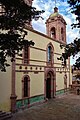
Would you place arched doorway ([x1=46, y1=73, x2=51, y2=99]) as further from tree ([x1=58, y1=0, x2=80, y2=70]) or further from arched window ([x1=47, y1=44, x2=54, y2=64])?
tree ([x1=58, y1=0, x2=80, y2=70])

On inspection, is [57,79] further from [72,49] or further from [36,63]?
[72,49]

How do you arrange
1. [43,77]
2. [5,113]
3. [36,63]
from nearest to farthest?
[5,113] → [36,63] → [43,77]

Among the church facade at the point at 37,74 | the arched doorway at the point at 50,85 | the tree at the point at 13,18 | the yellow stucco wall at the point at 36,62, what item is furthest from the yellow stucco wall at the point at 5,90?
the arched doorway at the point at 50,85

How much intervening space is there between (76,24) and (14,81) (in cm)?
837

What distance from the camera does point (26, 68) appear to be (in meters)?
18.2

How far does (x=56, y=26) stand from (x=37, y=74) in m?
9.33

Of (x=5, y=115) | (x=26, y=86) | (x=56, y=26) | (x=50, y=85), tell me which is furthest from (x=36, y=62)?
(x=56, y=26)

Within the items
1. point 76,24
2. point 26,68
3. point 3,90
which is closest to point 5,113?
point 3,90

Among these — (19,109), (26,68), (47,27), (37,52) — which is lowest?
(19,109)

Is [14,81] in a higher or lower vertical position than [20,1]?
lower

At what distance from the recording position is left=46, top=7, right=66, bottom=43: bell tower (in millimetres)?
26750

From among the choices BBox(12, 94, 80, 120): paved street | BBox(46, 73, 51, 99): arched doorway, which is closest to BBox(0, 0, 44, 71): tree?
BBox(12, 94, 80, 120): paved street

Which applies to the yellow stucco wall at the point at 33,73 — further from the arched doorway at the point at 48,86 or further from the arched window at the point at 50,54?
the arched doorway at the point at 48,86

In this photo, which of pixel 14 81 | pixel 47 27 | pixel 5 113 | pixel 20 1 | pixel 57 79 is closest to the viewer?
pixel 20 1
